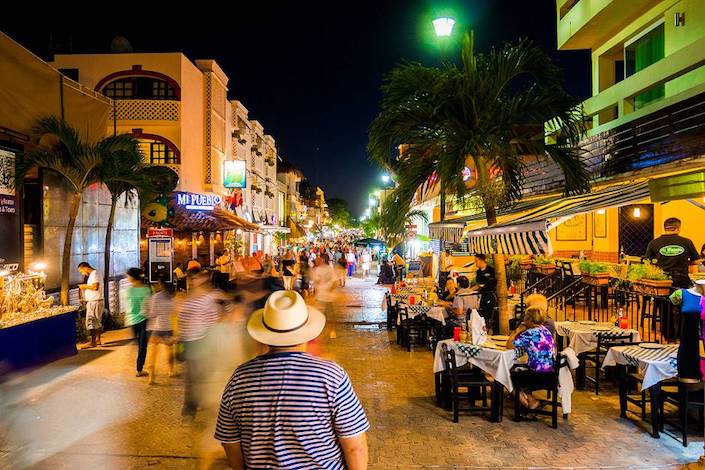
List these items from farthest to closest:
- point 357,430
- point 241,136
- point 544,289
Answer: point 241,136 < point 544,289 < point 357,430

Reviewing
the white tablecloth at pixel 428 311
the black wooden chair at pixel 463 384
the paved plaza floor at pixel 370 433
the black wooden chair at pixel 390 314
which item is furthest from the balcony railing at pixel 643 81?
the black wooden chair at pixel 463 384

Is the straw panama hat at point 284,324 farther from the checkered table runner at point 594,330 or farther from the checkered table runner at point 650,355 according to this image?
the checkered table runner at point 594,330

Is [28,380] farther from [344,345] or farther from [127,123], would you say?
[127,123]

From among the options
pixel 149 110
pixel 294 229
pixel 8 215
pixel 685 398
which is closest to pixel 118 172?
pixel 8 215

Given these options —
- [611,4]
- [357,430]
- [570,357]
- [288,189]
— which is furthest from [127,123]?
[288,189]

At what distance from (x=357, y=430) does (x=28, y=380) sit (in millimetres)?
8227

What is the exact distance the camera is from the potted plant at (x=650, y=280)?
33.9ft

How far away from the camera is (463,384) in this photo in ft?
23.0

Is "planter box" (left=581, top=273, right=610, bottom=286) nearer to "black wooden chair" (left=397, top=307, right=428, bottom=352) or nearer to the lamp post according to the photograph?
"black wooden chair" (left=397, top=307, right=428, bottom=352)

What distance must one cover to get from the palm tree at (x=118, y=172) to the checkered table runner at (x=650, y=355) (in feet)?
34.6

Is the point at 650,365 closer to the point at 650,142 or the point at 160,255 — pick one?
the point at 650,142

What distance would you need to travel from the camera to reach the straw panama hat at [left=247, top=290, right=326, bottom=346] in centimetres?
274

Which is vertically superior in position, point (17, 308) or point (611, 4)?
point (611, 4)

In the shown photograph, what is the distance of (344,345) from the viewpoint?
12.1 meters
